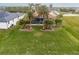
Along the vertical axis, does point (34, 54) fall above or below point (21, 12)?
below

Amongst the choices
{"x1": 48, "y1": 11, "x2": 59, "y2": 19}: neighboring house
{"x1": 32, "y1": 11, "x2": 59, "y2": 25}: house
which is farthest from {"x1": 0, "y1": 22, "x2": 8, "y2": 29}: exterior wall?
{"x1": 48, "y1": 11, "x2": 59, "y2": 19}: neighboring house

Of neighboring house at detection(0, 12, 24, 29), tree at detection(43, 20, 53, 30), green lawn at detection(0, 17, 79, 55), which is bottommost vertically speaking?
green lawn at detection(0, 17, 79, 55)

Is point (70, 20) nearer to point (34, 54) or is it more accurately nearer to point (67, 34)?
point (67, 34)

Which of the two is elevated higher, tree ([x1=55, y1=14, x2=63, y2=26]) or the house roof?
the house roof

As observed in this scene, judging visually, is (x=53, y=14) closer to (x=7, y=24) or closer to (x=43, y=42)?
(x=43, y=42)

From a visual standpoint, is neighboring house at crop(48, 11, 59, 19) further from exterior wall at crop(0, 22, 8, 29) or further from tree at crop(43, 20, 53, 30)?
exterior wall at crop(0, 22, 8, 29)

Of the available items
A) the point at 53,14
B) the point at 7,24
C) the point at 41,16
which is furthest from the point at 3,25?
the point at 53,14
